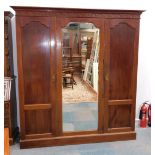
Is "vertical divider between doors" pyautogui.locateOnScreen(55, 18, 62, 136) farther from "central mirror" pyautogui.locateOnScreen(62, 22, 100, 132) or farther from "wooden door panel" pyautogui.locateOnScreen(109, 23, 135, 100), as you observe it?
"wooden door panel" pyautogui.locateOnScreen(109, 23, 135, 100)

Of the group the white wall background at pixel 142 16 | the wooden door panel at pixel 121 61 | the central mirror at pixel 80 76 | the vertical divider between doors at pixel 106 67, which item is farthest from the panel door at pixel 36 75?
the wooden door panel at pixel 121 61

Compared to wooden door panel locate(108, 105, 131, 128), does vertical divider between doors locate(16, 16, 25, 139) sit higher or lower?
higher

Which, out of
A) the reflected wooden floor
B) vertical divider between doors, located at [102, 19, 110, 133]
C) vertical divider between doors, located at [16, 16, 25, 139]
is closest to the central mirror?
the reflected wooden floor

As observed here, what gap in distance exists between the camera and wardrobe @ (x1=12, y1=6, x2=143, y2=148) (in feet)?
8.71

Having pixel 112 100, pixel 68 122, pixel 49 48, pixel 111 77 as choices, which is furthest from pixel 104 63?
pixel 68 122

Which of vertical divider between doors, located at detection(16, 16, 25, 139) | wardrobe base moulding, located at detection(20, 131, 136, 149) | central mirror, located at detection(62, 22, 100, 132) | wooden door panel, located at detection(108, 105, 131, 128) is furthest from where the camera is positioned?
wooden door panel, located at detection(108, 105, 131, 128)

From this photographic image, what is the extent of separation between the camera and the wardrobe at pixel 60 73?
2.66 m

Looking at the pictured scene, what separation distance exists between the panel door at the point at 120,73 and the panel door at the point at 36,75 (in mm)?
757

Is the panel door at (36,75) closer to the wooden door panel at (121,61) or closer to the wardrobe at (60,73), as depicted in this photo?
the wardrobe at (60,73)

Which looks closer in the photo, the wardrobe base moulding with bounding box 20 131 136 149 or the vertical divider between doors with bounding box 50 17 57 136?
the vertical divider between doors with bounding box 50 17 57 136

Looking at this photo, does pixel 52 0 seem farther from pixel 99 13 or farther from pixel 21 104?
pixel 21 104

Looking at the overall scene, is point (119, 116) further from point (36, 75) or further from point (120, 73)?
point (36, 75)

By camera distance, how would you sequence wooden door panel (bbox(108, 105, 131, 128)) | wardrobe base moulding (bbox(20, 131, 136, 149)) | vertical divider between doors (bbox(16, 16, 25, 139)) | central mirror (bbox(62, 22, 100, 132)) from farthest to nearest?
wooden door panel (bbox(108, 105, 131, 128)), wardrobe base moulding (bbox(20, 131, 136, 149)), central mirror (bbox(62, 22, 100, 132)), vertical divider between doors (bbox(16, 16, 25, 139))

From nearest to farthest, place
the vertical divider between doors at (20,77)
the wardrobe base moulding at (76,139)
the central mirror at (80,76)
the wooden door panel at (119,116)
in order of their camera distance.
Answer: the vertical divider between doors at (20,77) < the central mirror at (80,76) < the wardrobe base moulding at (76,139) < the wooden door panel at (119,116)
